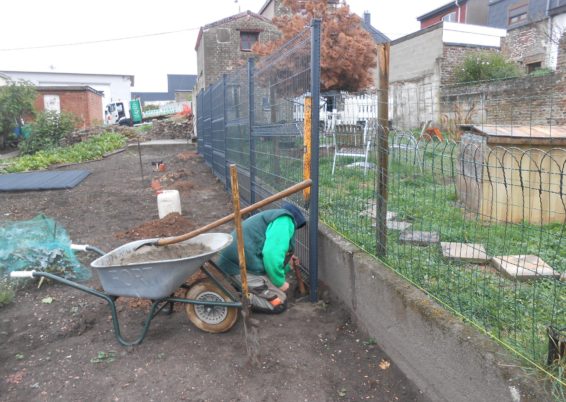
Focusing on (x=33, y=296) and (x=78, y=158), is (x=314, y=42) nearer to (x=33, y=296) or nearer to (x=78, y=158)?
(x=33, y=296)

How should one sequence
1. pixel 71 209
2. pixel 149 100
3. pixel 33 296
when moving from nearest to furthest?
pixel 33 296, pixel 71 209, pixel 149 100

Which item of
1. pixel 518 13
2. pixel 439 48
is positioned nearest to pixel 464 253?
pixel 439 48

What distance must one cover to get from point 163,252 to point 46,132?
2062 centimetres

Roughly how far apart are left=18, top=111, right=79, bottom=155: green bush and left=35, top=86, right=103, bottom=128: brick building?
677 cm

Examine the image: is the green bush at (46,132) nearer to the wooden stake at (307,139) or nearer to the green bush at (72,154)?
the green bush at (72,154)

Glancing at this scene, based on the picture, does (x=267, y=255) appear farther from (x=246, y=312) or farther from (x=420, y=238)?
(x=420, y=238)

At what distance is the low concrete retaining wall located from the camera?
1922 millimetres

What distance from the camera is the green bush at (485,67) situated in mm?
17984

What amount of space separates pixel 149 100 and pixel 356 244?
2774 inches

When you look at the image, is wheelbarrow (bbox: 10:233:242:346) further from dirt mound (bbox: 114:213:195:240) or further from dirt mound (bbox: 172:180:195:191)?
dirt mound (bbox: 172:180:195:191)

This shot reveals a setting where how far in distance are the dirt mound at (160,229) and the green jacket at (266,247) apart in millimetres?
2308

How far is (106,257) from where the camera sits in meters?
3.30

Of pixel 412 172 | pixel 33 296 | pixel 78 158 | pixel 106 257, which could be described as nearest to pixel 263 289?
pixel 106 257

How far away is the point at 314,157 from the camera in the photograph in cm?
355
